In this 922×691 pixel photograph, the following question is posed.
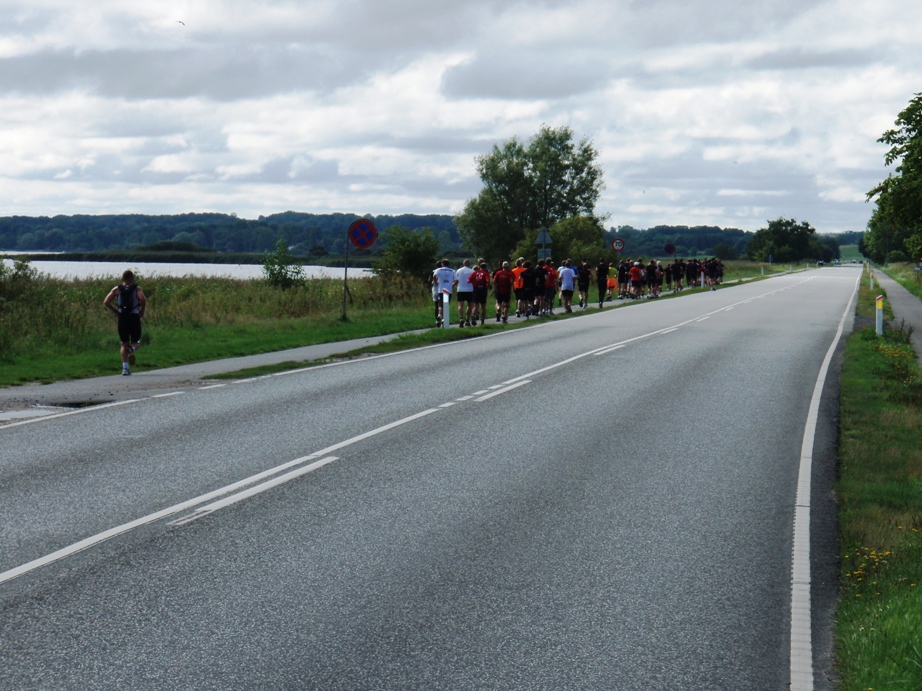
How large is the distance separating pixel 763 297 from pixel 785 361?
29741 mm

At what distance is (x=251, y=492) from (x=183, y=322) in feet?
68.9

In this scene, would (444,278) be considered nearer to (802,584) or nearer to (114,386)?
(114,386)

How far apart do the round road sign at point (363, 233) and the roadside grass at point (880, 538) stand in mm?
13656

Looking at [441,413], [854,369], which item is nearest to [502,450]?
[441,413]

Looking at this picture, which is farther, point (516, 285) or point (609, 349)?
point (516, 285)

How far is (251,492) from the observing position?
25.5 ft

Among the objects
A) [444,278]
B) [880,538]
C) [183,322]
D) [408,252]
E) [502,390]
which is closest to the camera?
[880,538]

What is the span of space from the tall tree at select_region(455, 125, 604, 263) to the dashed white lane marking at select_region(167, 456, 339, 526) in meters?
81.0

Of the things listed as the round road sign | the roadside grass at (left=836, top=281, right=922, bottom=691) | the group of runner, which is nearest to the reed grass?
the group of runner

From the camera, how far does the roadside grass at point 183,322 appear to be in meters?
18.8

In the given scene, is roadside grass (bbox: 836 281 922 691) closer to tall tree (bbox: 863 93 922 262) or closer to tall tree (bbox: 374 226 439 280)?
tall tree (bbox: 863 93 922 262)

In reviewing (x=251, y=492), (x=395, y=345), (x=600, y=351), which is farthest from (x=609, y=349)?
(x=251, y=492)

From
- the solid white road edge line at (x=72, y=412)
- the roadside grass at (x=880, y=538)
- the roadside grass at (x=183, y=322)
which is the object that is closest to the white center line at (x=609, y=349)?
the roadside grass at (x=183, y=322)

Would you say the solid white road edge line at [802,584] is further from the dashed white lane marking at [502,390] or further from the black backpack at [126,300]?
the black backpack at [126,300]
